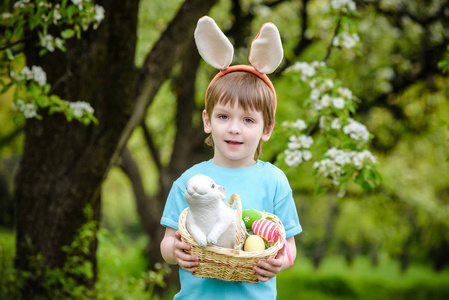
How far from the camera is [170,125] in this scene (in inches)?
429

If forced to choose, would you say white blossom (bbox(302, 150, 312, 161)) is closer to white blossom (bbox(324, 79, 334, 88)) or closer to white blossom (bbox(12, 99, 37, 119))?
white blossom (bbox(324, 79, 334, 88))

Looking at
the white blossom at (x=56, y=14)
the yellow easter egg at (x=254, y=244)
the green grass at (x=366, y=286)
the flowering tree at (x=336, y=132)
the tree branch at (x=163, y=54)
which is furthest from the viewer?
the green grass at (x=366, y=286)

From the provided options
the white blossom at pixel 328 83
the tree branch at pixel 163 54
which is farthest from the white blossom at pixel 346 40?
the tree branch at pixel 163 54

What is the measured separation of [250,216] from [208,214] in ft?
0.76

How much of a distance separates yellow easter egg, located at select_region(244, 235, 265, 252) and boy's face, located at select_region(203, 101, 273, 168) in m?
0.38

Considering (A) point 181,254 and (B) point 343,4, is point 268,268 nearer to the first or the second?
(A) point 181,254

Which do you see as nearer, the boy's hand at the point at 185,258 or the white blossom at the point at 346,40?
the boy's hand at the point at 185,258

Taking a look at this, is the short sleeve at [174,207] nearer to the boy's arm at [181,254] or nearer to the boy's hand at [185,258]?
the boy's arm at [181,254]

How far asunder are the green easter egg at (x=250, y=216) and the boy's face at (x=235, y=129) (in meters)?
0.26

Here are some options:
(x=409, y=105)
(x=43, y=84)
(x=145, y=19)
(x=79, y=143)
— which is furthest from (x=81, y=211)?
(x=409, y=105)

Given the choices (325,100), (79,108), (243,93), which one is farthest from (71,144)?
(243,93)

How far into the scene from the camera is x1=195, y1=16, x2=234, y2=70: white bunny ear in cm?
219

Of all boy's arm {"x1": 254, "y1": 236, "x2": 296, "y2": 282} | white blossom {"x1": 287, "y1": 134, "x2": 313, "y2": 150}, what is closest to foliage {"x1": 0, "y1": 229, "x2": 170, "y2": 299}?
white blossom {"x1": 287, "y1": 134, "x2": 313, "y2": 150}

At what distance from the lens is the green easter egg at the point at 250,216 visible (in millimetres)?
1979
